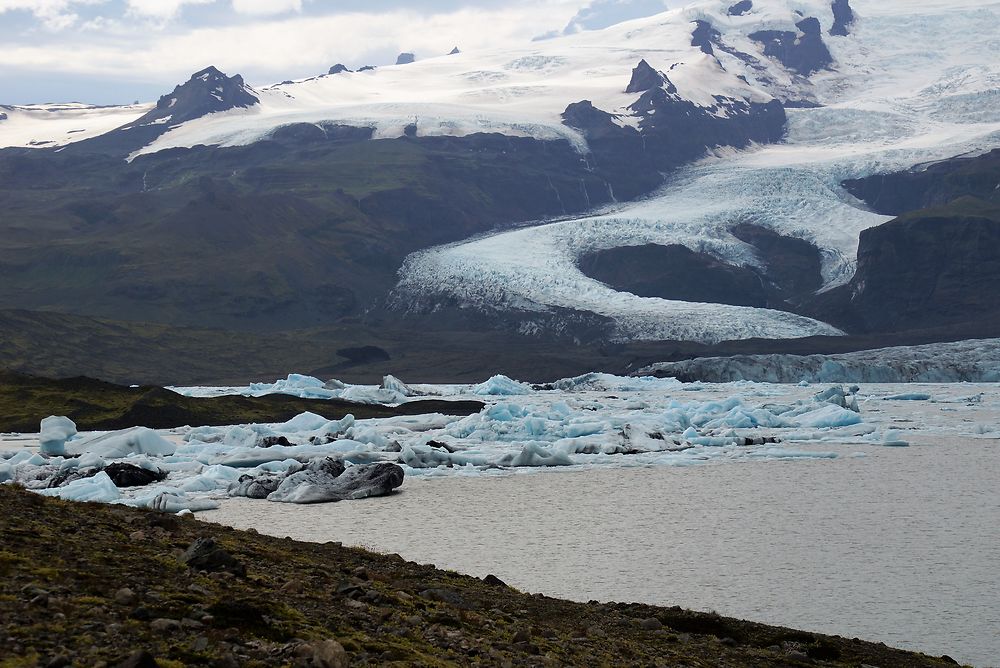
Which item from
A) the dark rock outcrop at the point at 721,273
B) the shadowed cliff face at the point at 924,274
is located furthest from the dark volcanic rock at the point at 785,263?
the shadowed cliff face at the point at 924,274

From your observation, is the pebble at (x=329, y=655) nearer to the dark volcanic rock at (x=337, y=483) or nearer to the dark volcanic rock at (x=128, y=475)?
the dark volcanic rock at (x=337, y=483)

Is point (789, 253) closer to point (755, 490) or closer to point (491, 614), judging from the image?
point (755, 490)

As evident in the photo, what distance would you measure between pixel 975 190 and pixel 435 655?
16483 cm

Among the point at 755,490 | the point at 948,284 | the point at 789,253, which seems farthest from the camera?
the point at 789,253

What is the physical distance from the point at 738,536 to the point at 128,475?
54.8 ft

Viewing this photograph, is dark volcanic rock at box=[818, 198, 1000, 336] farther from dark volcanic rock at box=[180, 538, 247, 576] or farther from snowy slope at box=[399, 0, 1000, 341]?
dark volcanic rock at box=[180, 538, 247, 576]

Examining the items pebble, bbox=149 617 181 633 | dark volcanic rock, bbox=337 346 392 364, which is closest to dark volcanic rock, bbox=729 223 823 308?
dark volcanic rock, bbox=337 346 392 364

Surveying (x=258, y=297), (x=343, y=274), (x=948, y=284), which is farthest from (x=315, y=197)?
(x=948, y=284)

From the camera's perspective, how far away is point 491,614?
14.9m

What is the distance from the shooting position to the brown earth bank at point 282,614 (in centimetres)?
1025

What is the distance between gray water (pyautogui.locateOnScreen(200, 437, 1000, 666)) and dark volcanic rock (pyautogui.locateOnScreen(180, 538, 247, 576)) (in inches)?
279

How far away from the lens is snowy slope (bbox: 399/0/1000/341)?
11788 cm

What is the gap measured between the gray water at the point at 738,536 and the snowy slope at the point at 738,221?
252ft

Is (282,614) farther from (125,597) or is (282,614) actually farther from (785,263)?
(785,263)
